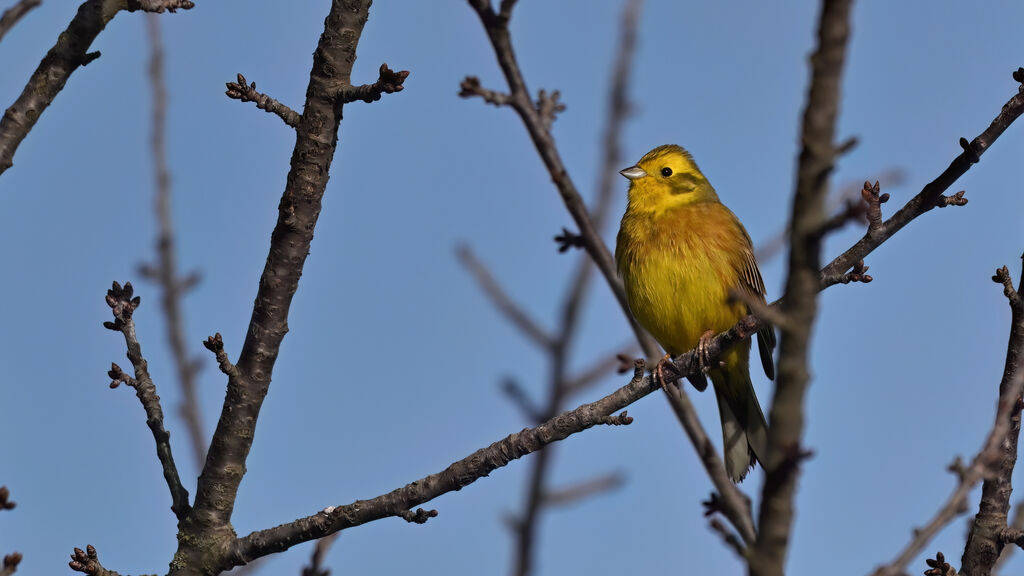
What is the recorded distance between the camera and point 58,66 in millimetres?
3926

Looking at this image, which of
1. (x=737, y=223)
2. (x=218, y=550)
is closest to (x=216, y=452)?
(x=218, y=550)

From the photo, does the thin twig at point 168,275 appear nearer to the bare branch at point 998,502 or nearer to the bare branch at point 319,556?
the bare branch at point 319,556

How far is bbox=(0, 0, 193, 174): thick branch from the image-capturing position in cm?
373

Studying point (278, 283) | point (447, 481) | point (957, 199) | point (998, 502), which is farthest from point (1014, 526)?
point (278, 283)

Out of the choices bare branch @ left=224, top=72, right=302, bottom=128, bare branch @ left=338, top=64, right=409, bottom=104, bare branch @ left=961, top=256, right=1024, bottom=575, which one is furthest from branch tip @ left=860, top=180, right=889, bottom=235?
bare branch @ left=224, top=72, right=302, bottom=128

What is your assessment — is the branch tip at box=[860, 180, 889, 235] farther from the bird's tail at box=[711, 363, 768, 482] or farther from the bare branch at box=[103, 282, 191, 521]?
the bird's tail at box=[711, 363, 768, 482]

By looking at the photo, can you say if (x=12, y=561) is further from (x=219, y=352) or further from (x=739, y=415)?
(x=739, y=415)

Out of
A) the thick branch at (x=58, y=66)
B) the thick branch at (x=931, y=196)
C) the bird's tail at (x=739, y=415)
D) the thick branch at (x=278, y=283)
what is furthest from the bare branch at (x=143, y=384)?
the bird's tail at (x=739, y=415)

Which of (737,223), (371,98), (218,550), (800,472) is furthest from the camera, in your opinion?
(737,223)

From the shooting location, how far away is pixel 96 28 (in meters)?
4.02

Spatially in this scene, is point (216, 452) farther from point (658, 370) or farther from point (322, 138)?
point (658, 370)

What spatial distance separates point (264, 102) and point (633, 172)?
390 cm

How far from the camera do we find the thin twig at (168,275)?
6223 millimetres

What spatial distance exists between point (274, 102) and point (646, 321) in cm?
311
